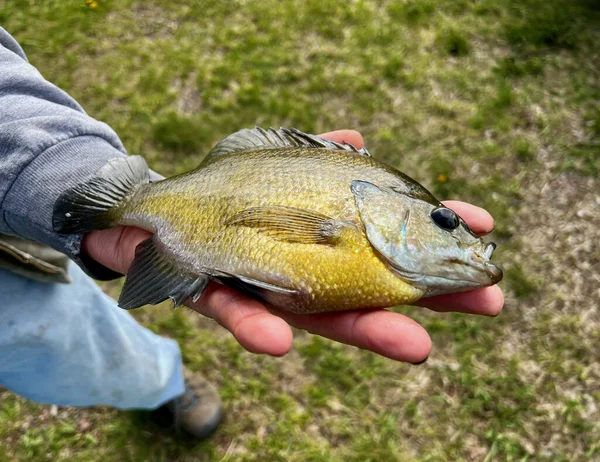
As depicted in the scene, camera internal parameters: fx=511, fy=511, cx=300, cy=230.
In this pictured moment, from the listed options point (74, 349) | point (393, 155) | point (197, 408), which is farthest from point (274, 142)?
point (393, 155)

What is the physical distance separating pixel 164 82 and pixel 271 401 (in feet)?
9.27

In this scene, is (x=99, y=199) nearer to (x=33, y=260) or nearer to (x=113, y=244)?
(x=113, y=244)

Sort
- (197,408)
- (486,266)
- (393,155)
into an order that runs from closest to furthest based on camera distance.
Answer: (486,266)
(197,408)
(393,155)

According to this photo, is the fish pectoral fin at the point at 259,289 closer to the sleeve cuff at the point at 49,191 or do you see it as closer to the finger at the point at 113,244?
the finger at the point at 113,244

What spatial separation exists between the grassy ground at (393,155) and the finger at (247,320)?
1.46 metres

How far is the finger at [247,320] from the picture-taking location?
1608 mm

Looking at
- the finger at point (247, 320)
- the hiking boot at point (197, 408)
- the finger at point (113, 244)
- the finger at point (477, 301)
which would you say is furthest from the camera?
the hiking boot at point (197, 408)

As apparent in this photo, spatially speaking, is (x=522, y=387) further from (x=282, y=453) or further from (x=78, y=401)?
(x=78, y=401)

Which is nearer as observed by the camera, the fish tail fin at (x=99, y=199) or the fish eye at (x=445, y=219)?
the fish eye at (x=445, y=219)

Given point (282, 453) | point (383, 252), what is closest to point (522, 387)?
point (282, 453)

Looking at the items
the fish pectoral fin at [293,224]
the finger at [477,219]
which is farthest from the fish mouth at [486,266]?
the fish pectoral fin at [293,224]

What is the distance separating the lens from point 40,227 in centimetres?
211

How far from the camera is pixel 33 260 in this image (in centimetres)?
204

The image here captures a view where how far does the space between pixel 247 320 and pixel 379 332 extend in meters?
0.44
